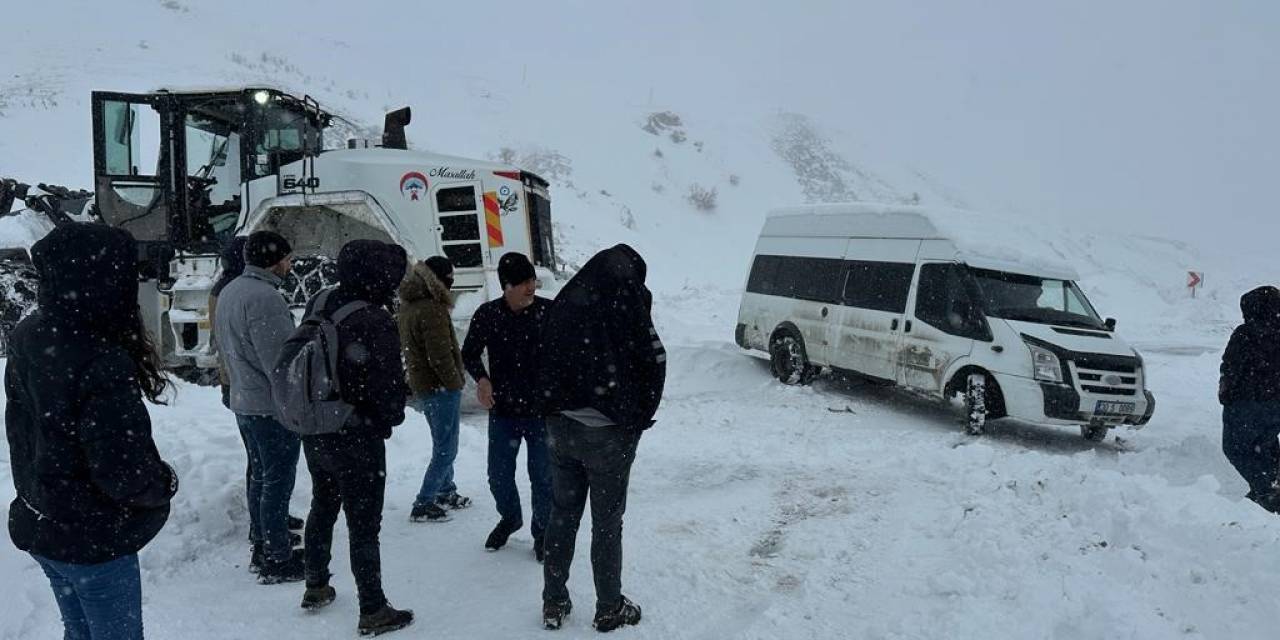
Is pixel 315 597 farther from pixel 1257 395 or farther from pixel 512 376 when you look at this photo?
pixel 1257 395

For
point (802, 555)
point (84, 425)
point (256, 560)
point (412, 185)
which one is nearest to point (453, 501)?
point (256, 560)

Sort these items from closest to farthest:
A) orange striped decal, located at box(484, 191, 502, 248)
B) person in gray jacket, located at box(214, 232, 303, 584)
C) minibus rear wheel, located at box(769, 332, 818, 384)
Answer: person in gray jacket, located at box(214, 232, 303, 584)
orange striped decal, located at box(484, 191, 502, 248)
minibus rear wheel, located at box(769, 332, 818, 384)

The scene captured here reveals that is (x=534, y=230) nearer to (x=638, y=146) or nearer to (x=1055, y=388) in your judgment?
(x=1055, y=388)

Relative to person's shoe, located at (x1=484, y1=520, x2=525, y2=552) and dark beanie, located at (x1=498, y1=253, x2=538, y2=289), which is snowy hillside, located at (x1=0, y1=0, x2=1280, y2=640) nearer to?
person's shoe, located at (x1=484, y1=520, x2=525, y2=552)

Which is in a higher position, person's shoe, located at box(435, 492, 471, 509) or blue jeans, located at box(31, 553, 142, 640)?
blue jeans, located at box(31, 553, 142, 640)

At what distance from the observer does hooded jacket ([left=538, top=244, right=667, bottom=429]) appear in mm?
3406

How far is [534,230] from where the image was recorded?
30.8 feet

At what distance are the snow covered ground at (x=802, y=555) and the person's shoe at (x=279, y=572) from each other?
56 millimetres

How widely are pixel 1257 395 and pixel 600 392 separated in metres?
5.06

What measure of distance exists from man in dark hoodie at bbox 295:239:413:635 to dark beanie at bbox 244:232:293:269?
53 centimetres

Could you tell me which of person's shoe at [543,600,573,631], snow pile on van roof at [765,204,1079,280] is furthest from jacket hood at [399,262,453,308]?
snow pile on van roof at [765,204,1079,280]

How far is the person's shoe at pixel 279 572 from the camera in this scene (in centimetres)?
416

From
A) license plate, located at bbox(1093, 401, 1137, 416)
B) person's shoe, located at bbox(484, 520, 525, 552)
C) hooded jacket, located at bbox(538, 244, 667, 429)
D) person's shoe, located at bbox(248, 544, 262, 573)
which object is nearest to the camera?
hooded jacket, located at bbox(538, 244, 667, 429)

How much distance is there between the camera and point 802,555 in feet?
15.6
